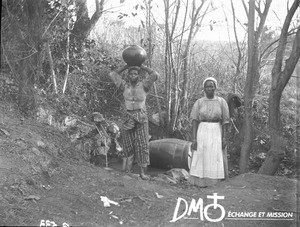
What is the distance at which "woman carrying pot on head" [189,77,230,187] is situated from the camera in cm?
566

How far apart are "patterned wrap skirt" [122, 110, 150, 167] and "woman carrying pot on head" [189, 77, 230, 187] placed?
67cm

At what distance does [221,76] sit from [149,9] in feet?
6.55

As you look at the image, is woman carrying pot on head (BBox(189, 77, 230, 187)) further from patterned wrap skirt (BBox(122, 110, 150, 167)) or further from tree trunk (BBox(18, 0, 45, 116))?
tree trunk (BBox(18, 0, 45, 116))

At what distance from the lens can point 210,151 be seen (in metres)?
5.80

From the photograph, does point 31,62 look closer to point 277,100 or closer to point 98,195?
point 98,195

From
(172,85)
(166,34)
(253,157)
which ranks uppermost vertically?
(166,34)

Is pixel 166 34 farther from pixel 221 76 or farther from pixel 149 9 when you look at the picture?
pixel 221 76

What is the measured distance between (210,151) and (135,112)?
3.72 ft

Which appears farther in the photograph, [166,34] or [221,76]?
[221,76]

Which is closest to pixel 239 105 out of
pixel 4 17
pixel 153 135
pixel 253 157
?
pixel 253 157

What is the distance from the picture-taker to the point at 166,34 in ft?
26.1

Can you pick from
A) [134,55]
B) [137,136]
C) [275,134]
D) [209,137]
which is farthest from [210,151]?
[134,55]

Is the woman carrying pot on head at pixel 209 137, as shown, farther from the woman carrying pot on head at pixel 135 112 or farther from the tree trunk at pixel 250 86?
the woman carrying pot on head at pixel 135 112

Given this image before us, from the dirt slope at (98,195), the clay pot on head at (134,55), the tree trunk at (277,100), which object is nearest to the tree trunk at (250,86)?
the tree trunk at (277,100)
